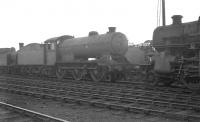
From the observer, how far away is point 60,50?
2058 centimetres

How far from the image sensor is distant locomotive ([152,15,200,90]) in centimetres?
1089

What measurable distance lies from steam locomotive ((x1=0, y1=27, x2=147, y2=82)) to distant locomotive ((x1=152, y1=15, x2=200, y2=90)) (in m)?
4.34

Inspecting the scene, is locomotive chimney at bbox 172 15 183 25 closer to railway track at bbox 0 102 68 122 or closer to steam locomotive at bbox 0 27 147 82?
steam locomotive at bbox 0 27 147 82

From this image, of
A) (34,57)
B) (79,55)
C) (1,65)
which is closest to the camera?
(79,55)

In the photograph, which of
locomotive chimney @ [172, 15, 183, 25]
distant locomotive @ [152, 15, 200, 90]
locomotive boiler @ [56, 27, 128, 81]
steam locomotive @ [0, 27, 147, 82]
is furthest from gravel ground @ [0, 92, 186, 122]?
steam locomotive @ [0, 27, 147, 82]

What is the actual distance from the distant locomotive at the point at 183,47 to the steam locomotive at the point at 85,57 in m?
4.34

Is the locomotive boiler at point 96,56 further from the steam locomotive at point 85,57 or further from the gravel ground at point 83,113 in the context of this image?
the gravel ground at point 83,113

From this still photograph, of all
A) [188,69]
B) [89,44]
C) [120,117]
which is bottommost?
[120,117]

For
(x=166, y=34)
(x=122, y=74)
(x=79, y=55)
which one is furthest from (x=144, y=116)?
(x=79, y=55)

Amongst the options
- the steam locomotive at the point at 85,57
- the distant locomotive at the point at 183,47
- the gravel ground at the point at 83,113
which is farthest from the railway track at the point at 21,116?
the steam locomotive at the point at 85,57

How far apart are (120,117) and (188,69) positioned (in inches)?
200

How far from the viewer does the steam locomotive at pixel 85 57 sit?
1686cm

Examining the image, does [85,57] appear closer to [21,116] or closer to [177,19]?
[177,19]

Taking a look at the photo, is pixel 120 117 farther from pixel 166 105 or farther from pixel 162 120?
pixel 166 105
